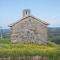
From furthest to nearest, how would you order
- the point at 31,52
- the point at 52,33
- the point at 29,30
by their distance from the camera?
1. the point at 52,33
2. the point at 29,30
3. the point at 31,52

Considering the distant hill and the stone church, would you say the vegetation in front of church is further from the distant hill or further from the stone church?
the distant hill

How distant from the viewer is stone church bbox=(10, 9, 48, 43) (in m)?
12.9

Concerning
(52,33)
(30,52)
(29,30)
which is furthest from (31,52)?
(52,33)

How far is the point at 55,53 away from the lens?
10953 millimetres

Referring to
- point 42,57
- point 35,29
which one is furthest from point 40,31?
point 42,57

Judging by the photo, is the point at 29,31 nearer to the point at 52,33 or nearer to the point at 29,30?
the point at 29,30

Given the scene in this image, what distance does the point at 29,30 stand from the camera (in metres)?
13.0

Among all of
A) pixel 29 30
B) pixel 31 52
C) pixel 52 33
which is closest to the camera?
pixel 31 52

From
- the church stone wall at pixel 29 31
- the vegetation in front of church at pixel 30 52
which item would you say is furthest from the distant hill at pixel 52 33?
the vegetation in front of church at pixel 30 52

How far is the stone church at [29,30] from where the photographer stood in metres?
12.9

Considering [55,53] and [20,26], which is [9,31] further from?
[55,53]

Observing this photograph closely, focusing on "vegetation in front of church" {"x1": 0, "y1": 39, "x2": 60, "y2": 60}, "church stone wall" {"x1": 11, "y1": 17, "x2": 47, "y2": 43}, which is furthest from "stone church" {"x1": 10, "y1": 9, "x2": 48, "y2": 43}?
"vegetation in front of church" {"x1": 0, "y1": 39, "x2": 60, "y2": 60}

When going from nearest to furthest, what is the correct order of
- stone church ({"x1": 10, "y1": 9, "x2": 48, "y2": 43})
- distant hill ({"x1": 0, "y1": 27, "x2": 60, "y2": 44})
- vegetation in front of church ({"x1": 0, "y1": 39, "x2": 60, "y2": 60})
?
vegetation in front of church ({"x1": 0, "y1": 39, "x2": 60, "y2": 60})
stone church ({"x1": 10, "y1": 9, "x2": 48, "y2": 43})
distant hill ({"x1": 0, "y1": 27, "x2": 60, "y2": 44})

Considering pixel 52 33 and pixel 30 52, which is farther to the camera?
pixel 52 33
